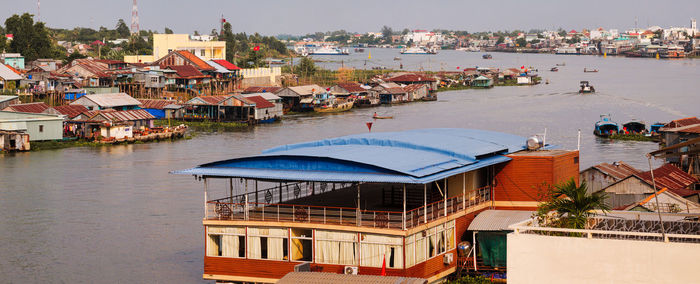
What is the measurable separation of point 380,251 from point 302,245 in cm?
118

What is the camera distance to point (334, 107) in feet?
147

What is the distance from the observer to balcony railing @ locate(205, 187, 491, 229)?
11.6 meters

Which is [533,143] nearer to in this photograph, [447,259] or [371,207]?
[447,259]

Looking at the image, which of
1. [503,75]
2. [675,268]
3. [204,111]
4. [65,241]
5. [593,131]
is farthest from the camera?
[503,75]

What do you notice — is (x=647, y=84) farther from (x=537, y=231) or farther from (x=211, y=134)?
(x=537, y=231)

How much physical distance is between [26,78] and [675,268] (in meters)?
36.0

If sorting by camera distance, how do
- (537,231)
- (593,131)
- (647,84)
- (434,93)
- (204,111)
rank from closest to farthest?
(537,231) < (593,131) < (204,111) < (434,93) < (647,84)

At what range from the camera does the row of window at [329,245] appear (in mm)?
11328

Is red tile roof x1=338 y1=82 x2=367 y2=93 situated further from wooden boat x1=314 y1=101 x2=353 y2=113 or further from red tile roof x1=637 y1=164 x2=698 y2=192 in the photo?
red tile roof x1=637 y1=164 x2=698 y2=192

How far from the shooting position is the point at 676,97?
165 ft

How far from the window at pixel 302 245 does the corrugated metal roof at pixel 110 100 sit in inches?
939

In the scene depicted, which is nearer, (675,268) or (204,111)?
(675,268)

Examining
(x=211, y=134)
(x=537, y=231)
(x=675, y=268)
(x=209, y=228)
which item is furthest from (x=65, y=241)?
(x=211, y=134)

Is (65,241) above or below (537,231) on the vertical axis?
below
